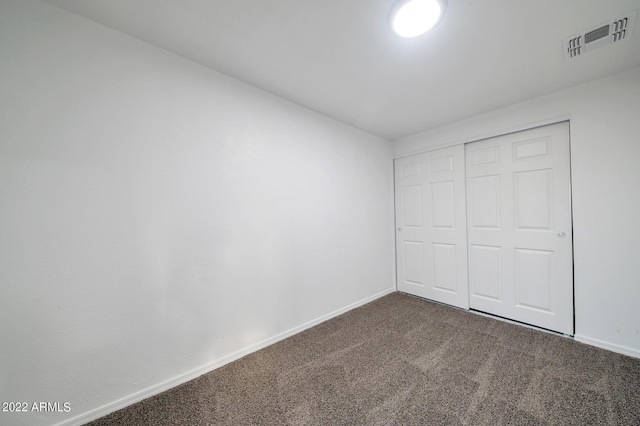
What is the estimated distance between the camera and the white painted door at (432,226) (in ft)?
9.37

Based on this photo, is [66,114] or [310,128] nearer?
[66,114]

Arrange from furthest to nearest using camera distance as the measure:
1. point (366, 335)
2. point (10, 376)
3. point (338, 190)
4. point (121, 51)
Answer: point (338, 190) → point (366, 335) → point (121, 51) → point (10, 376)

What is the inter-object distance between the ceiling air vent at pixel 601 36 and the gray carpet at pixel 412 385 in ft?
7.80

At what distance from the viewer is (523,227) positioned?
242cm

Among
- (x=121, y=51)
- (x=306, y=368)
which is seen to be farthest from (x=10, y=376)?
(x=121, y=51)

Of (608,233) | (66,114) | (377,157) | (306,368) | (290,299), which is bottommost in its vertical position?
(306,368)

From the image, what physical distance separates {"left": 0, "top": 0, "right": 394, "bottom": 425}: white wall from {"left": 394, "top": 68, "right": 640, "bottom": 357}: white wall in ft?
8.64

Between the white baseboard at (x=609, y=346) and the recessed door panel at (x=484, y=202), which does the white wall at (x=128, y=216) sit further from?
the white baseboard at (x=609, y=346)

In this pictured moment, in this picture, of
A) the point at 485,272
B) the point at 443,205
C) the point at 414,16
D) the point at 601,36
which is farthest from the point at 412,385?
the point at 601,36

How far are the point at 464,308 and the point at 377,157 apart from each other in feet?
7.58

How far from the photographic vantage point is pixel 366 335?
2.26 meters

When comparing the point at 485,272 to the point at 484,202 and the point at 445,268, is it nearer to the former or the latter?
the point at 445,268

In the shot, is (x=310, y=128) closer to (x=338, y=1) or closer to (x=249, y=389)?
(x=338, y=1)

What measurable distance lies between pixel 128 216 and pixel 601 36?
339 cm
